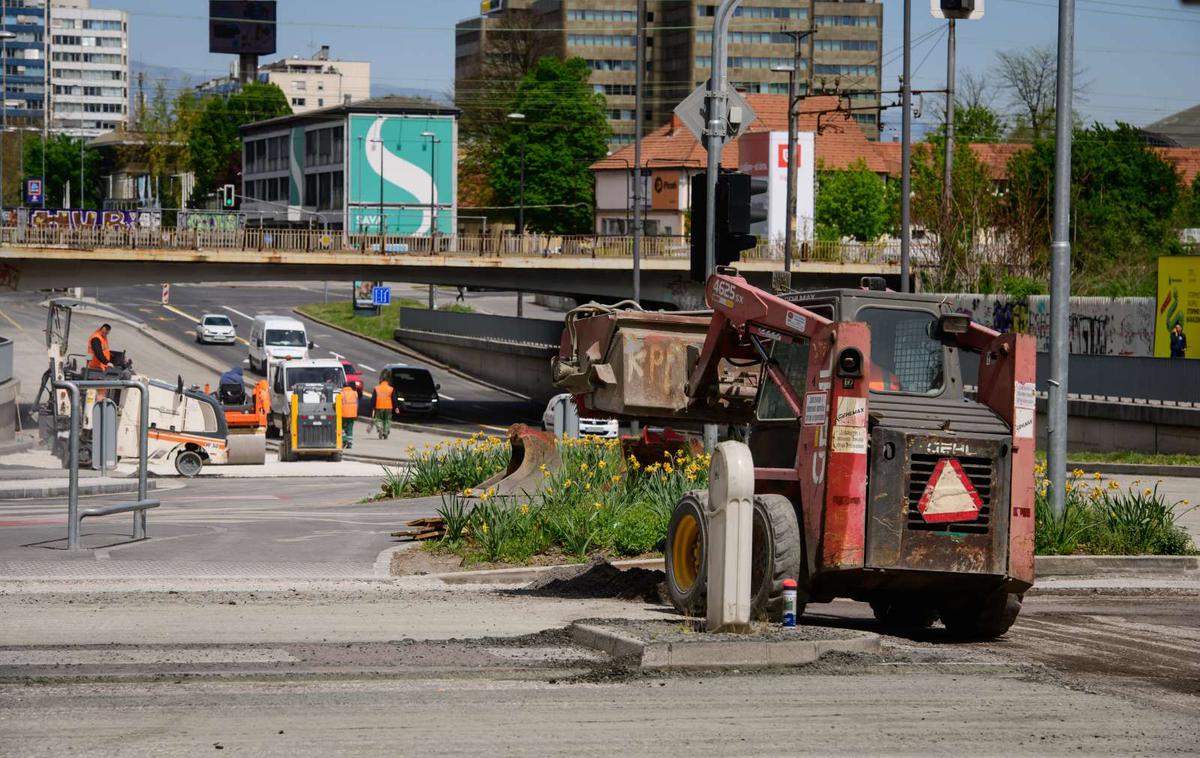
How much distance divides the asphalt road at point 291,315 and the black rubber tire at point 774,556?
4764cm

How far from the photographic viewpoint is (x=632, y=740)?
791 centimetres

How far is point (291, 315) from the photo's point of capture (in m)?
97.6

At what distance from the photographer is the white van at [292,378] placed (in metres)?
47.5

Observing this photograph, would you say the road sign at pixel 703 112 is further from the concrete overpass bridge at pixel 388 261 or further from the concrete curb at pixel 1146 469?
the concrete overpass bridge at pixel 388 261

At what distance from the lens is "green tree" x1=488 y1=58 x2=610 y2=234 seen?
379ft

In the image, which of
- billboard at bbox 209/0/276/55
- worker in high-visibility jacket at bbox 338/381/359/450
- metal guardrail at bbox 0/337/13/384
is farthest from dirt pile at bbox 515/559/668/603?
billboard at bbox 209/0/276/55

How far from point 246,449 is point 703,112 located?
71.8 ft

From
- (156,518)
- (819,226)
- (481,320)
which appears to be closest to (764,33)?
(819,226)

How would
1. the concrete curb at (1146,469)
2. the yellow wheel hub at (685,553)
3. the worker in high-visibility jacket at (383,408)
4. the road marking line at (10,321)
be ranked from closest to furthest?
the yellow wheel hub at (685,553), the concrete curb at (1146,469), the worker in high-visibility jacket at (383,408), the road marking line at (10,321)

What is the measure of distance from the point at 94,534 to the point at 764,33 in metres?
155

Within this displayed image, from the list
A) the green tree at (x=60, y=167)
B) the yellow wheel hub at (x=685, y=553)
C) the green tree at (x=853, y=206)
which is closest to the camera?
the yellow wheel hub at (x=685, y=553)

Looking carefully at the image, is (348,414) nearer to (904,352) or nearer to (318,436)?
(318,436)

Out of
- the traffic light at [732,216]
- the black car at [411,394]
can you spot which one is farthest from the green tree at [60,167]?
the traffic light at [732,216]

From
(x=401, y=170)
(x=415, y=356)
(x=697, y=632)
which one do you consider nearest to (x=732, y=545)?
(x=697, y=632)
